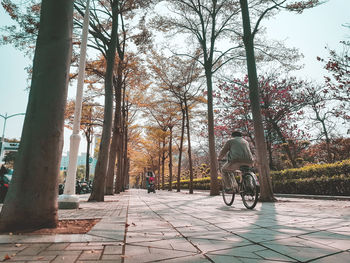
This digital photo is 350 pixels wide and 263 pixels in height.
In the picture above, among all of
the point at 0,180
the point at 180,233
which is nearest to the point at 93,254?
the point at 180,233

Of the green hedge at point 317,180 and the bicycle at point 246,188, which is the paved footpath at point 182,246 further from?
the green hedge at point 317,180

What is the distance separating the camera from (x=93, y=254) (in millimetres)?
1808

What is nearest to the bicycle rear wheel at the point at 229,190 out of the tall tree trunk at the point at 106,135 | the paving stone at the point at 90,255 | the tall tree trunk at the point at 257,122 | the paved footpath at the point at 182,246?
the tall tree trunk at the point at 257,122

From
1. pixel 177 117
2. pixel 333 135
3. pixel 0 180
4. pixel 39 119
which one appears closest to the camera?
pixel 39 119

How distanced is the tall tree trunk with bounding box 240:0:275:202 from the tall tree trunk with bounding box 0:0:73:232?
686 centimetres

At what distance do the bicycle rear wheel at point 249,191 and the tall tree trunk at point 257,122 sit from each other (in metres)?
2.27

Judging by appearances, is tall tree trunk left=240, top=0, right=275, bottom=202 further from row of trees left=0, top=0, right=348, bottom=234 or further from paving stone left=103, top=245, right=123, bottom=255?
paving stone left=103, top=245, right=123, bottom=255

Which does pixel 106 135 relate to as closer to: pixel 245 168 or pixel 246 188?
pixel 245 168

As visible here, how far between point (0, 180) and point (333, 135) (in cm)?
2379

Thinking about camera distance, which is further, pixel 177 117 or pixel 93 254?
pixel 177 117

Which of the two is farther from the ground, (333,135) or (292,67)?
(292,67)

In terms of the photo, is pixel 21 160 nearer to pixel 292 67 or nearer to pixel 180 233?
pixel 180 233

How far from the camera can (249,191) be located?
575cm

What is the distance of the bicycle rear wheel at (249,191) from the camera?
217 inches
